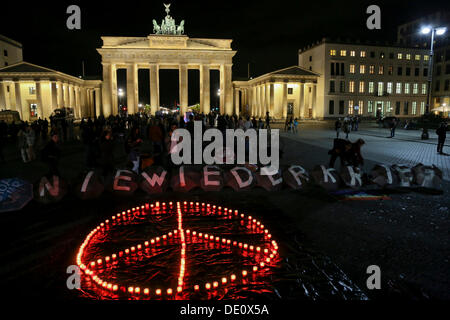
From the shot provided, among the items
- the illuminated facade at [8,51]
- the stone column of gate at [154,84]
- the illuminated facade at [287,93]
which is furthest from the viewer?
the illuminated facade at [8,51]

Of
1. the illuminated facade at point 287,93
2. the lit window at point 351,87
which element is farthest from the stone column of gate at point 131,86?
the lit window at point 351,87

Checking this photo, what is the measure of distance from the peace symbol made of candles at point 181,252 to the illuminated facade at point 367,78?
58.8 m

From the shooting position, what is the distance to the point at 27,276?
4.67 metres

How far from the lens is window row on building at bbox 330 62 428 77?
61.0m

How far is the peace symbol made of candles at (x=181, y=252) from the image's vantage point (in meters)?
4.38

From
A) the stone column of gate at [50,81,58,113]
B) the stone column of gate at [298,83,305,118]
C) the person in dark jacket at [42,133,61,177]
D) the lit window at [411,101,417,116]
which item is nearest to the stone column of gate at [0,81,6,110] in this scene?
the stone column of gate at [50,81,58,113]

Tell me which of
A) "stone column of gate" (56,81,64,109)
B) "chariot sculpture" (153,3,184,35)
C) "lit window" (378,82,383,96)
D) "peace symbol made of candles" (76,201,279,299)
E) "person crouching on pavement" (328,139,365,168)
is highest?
"chariot sculpture" (153,3,184,35)

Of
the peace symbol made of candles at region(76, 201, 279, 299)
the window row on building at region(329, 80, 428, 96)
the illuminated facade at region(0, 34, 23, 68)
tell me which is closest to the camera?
the peace symbol made of candles at region(76, 201, 279, 299)

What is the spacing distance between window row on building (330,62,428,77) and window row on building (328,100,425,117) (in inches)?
217

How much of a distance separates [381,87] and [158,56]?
43.5m

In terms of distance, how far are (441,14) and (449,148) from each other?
220 ft

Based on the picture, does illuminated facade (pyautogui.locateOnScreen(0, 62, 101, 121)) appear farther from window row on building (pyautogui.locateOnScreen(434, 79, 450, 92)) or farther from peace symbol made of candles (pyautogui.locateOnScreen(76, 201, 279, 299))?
window row on building (pyautogui.locateOnScreen(434, 79, 450, 92))

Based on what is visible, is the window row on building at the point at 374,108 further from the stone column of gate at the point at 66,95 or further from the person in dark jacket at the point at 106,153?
the person in dark jacket at the point at 106,153
